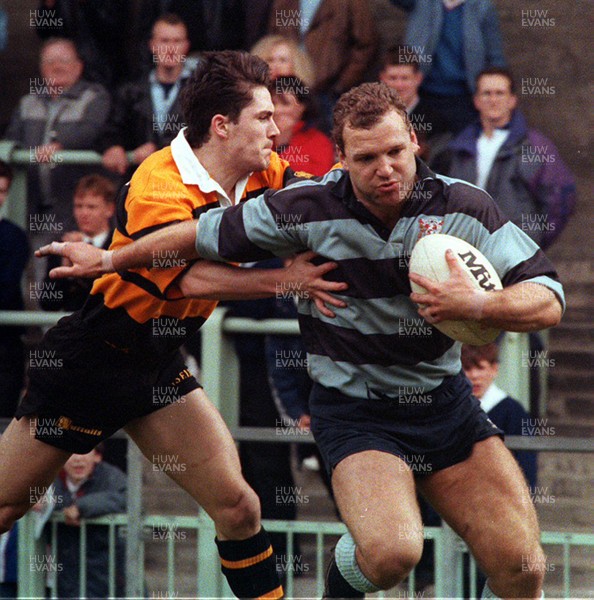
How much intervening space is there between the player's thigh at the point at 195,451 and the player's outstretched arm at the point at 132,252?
792mm

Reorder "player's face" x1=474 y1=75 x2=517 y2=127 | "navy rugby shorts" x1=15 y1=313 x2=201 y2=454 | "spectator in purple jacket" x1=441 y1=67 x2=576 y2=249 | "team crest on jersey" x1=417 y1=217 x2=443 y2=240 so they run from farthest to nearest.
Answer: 1. "player's face" x1=474 y1=75 x2=517 y2=127
2. "spectator in purple jacket" x1=441 y1=67 x2=576 y2=249
3. "navy rugby shorts" x1=15 y1=313 x2=201 y2=454
4. "team crest on jersey" x1=417 y1=217 x2=443 y2=240

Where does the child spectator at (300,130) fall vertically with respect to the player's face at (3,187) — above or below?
above

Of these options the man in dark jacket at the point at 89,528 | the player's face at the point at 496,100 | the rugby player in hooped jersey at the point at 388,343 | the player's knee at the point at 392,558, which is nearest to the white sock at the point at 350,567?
the rugby player in hooped jersey at the point at 388,343

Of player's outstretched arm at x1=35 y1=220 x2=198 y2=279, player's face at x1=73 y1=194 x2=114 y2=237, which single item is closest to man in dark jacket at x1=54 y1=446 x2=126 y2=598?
player's face at x1=73 y1=194 x2=114 y2=237

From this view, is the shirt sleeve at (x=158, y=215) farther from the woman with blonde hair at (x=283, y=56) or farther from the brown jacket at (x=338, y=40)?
the brown jacket at (x=338, y=40)

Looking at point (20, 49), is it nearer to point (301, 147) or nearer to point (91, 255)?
point (301, 147)

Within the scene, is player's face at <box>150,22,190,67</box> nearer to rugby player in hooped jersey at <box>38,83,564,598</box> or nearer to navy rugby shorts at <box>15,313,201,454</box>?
navy rugby shorts at <box>15,313,201,454</box>

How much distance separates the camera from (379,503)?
5.26 m

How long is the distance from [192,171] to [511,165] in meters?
3.04

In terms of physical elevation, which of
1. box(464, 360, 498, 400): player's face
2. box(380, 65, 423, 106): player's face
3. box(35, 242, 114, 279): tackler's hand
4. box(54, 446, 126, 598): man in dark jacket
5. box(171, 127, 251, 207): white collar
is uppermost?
box(380, 65, 423, 106): player's face

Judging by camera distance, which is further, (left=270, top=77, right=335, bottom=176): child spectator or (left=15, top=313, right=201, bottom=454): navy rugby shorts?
(left=270, top=77, right=335, bottom=176): child spectator

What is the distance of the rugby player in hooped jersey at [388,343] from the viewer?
17.3 feet

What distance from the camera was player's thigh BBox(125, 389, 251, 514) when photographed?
20.1 feet

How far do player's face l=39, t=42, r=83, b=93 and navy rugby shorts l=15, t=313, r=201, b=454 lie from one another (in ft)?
11.6
